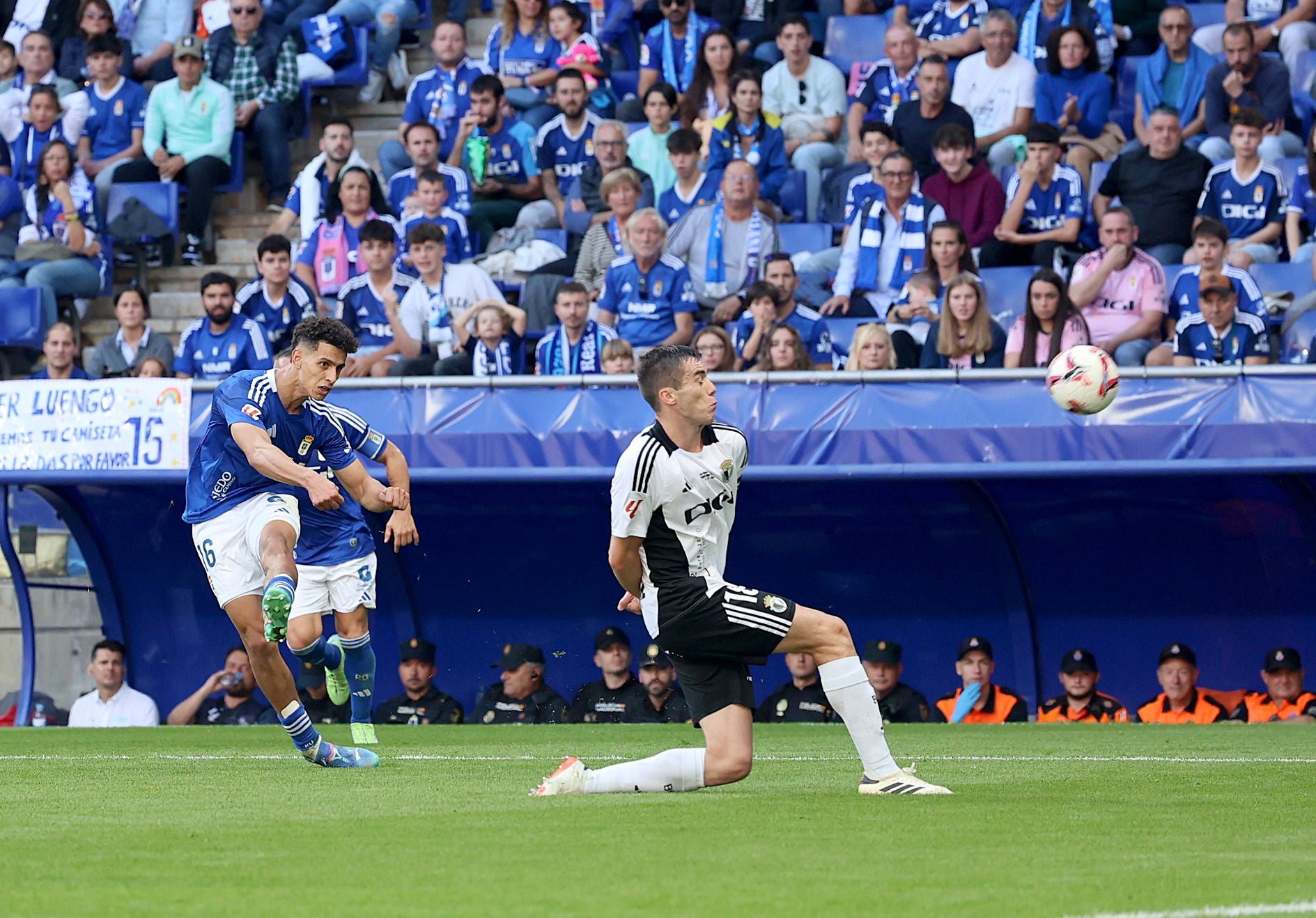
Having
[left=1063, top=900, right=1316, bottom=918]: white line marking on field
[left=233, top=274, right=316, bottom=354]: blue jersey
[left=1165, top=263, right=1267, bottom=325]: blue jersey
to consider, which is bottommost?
[left=1063, top=900, right=1316, bottom=918]: white line marking on field

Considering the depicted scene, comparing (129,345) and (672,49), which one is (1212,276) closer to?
(672,49)

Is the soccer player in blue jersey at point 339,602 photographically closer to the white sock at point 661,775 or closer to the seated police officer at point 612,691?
the seated police officer at point 612,691

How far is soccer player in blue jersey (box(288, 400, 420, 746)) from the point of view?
1079 centimetres

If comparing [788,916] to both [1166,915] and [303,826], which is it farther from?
[303,826]

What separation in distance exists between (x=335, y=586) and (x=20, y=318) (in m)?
6.08

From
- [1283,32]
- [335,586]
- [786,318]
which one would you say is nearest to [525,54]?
[786,318]

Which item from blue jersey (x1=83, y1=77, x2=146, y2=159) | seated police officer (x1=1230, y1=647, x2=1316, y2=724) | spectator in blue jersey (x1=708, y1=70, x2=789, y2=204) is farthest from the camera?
blue jersey (x1=83, y1=77, x2=146, y2=159)

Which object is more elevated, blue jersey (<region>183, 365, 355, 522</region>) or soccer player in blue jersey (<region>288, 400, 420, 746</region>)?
blue jersey (<region>183, 365, 355, 522</region>)

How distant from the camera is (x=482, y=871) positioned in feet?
16.5

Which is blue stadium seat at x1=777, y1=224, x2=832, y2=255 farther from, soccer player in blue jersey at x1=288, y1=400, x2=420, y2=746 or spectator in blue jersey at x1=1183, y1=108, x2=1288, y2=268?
soccer player in blue jersey at x1=288, y1=400, x2=420, y2=746

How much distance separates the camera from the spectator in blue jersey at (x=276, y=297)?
1503 centimetres

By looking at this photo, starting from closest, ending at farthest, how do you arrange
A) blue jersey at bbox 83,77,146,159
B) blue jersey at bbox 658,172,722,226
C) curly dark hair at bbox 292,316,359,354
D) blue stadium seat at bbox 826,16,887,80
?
curly dark hair at bbox 292,316,359,354 < blue jersey at bbox 658,172,722,226 < blue stadium seat at bbox 826,16,887,80 < blue jersey at bbox 83,77,146,159

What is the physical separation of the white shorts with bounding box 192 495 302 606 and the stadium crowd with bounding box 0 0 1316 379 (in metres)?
5.01

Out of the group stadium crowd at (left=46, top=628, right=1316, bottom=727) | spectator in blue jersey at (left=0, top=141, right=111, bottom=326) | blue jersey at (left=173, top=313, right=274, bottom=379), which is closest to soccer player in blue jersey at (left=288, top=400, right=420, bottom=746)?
stadium crowd at (left=46, top=628, right=1316, bottom=727)
